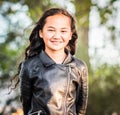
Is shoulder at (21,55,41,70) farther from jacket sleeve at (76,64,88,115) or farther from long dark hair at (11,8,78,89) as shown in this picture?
jacket sleeve at (76,64,88,115)

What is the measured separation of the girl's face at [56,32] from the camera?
301cm

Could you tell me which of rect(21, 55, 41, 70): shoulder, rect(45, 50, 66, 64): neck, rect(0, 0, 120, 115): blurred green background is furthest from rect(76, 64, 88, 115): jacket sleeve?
rect(0, 0, 120, 115): blurred green background

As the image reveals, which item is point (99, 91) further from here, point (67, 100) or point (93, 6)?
point (67, 100)

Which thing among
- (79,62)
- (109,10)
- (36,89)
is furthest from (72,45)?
(109,10)

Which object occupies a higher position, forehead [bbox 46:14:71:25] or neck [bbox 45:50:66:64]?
forehead [bbox 46:14:71:25]

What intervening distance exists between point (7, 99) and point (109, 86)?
2.04 meters

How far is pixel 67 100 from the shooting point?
9.60ft

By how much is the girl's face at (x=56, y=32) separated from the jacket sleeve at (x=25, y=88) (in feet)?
0.61

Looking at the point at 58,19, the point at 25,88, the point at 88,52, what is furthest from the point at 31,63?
the point at 88,52

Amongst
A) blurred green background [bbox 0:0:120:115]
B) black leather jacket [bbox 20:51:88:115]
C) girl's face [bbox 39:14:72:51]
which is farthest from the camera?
blurred green background [bbox 0:0:120:115]

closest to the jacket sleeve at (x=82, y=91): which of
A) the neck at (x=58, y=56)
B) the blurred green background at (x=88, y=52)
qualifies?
the neck at (x=58, y=56)

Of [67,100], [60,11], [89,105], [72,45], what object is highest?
Result: [60,11]

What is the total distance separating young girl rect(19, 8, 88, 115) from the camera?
115 inches

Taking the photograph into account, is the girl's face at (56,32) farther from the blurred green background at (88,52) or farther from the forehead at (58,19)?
the blurred green background at (88,52)
